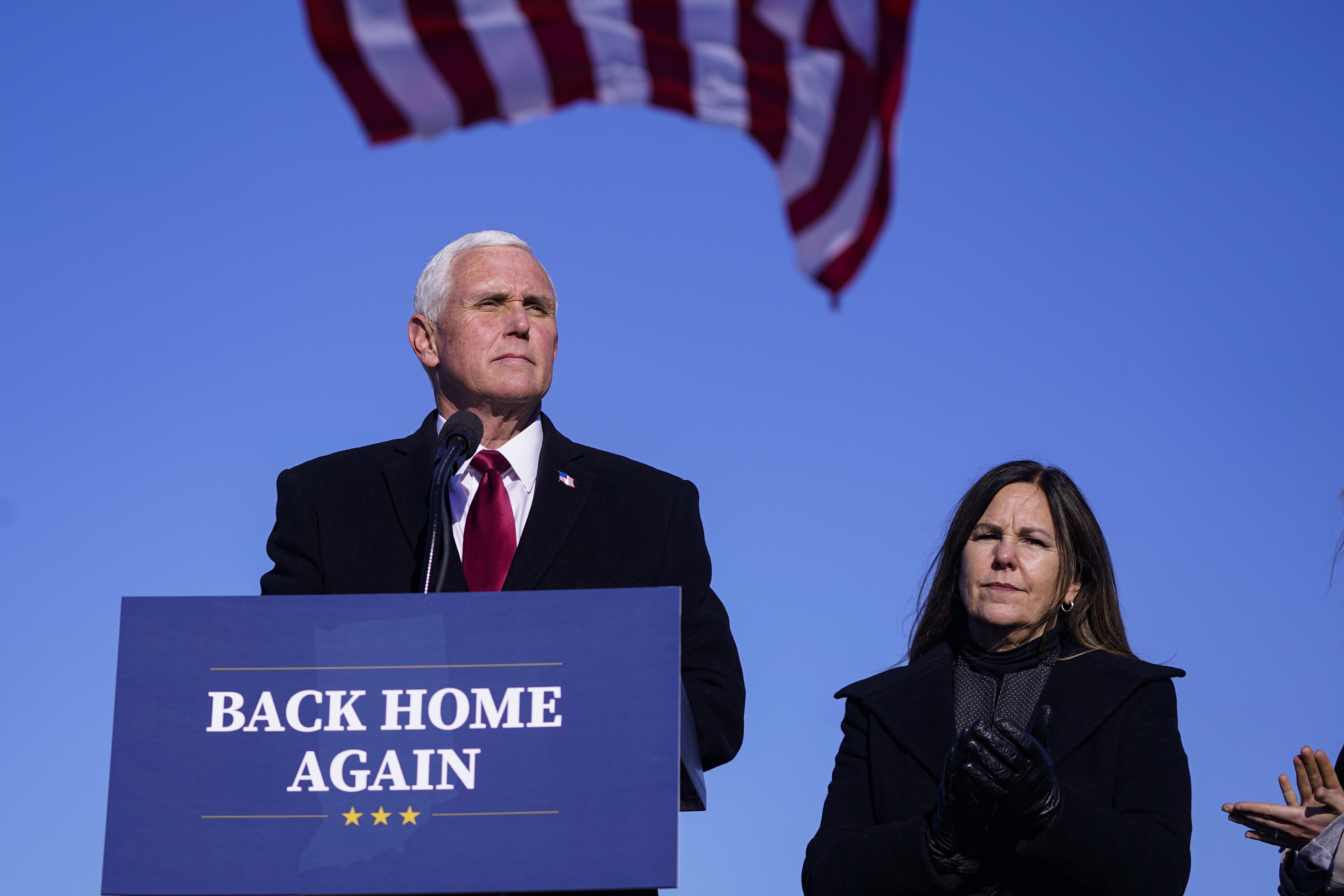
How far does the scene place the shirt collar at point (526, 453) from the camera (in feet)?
12.5

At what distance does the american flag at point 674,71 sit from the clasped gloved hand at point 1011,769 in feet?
3.56

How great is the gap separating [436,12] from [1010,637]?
7.34ft

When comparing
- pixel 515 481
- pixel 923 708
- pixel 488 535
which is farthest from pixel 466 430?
pixel 923 708

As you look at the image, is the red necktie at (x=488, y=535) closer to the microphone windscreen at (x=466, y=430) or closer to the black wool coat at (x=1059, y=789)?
the microphone windscreen at (x=466, y=430)

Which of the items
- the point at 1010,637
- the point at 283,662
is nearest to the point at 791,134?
the point at 283,662

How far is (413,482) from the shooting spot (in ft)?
12.4

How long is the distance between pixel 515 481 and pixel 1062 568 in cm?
153

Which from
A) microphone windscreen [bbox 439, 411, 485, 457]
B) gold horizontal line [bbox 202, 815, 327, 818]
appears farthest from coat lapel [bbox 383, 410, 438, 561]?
gold horizontal line [bbox 202, 815, 327, 818]

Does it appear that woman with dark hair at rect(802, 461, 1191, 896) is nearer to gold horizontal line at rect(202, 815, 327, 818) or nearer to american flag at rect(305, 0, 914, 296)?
american flag at rect(305, 0, 914, 296)

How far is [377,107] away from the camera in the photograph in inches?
111

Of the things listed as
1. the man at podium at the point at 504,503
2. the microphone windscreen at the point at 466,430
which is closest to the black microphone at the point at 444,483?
the microphone windscreen at the point at 466,430

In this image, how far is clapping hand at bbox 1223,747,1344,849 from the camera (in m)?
3.51

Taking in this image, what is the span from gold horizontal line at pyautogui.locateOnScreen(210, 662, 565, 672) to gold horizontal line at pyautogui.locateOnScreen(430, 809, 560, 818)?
24 cm

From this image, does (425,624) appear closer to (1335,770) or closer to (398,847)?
(398,847)
